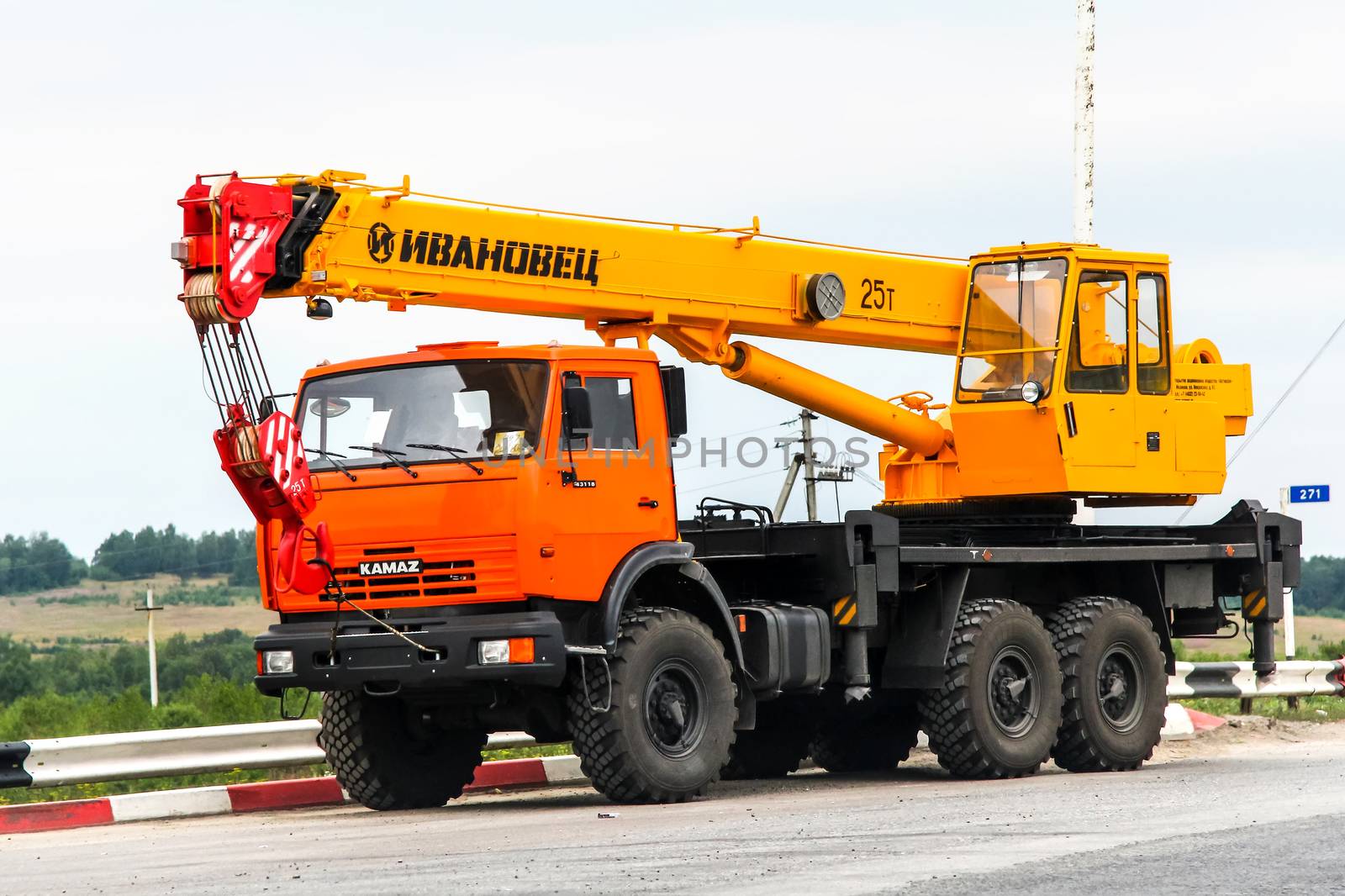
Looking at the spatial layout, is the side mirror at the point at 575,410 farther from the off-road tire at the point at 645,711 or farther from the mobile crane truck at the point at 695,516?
the off-road tire at the point at 645,711

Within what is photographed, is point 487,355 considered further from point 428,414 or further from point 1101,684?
point 1101,684

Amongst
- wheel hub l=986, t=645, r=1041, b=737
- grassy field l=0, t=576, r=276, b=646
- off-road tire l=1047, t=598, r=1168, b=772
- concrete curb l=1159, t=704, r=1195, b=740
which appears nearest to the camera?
wheel hub l=986, t=645, r=1041, b=737

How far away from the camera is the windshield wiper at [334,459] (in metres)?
12.7

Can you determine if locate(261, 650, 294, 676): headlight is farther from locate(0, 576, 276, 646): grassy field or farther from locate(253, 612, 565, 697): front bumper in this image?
locate(0, 576, 276, 646): grassy field

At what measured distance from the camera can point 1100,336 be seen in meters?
15.8

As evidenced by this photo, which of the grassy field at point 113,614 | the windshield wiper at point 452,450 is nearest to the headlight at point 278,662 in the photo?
the windshield wiper at point 452,450

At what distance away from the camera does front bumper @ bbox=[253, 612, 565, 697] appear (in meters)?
12.0

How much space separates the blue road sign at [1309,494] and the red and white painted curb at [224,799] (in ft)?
44.4

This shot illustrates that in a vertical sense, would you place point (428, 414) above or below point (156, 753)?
above

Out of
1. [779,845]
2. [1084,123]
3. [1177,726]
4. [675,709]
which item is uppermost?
[1084,123]

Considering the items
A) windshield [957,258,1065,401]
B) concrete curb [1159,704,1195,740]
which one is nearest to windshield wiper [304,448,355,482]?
windshield [957,258,1065,401]

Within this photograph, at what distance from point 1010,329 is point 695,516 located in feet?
10.5

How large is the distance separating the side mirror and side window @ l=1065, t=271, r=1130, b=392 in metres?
4.78

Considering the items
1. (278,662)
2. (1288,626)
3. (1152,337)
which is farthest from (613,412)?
(1288,626)
